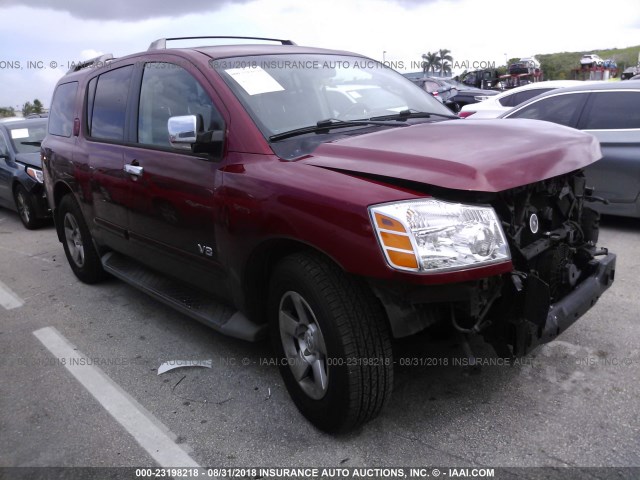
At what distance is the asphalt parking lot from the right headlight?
2.63ft

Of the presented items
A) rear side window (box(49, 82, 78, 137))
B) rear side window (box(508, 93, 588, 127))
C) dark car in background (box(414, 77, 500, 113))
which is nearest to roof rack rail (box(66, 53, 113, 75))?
rear side window (box(49, 82, 78, 137))

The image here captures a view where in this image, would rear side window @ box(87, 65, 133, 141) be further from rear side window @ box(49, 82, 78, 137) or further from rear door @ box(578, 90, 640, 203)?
rear door @ box(578, 90, 640, 203)

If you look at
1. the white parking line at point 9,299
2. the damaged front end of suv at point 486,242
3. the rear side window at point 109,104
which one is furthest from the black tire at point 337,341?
the white parking line at point 9,299

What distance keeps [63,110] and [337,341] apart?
4093mm

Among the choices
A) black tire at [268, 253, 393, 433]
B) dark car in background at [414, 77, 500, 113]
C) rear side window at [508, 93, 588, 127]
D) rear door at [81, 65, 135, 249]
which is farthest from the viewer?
dark car in background at [414, 77, 500, 113]

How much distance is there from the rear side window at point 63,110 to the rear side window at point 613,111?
17.0 ft

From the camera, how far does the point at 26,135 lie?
8648mm

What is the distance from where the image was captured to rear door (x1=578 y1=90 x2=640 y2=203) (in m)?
5.67

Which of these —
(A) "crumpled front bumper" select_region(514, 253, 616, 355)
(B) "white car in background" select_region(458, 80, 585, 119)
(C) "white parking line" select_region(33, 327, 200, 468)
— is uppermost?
(B) "white car in background" select_region(458, 80, 585, 119)

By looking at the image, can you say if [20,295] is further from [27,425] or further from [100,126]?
[27,425]

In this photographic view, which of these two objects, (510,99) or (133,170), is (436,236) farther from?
(510,99)

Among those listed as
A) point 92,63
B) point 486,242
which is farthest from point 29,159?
point 486,242

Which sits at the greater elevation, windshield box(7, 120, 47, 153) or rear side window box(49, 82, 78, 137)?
rear side window box(49, 82, 78, 137)

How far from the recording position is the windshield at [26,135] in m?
8.53
